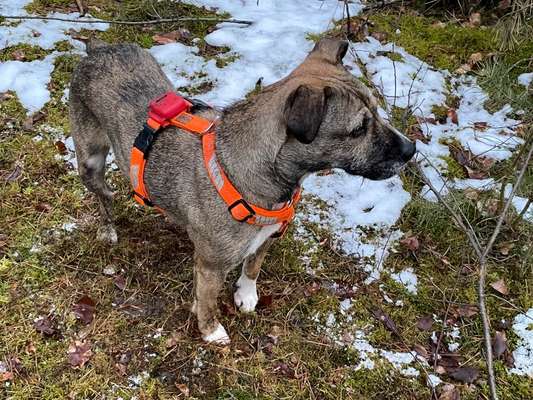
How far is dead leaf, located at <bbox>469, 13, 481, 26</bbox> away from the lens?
7.23m

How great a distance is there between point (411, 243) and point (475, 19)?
4200 mm

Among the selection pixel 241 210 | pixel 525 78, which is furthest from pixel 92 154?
pixel 525 78

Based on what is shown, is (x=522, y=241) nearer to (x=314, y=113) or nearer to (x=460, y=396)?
(x=460, y=396)

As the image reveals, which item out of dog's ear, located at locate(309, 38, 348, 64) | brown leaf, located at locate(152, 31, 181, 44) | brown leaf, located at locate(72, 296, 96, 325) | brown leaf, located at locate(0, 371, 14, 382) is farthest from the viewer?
brown leaf, located at locate(152, 31, 181, 44)

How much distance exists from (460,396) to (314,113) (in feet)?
8.43

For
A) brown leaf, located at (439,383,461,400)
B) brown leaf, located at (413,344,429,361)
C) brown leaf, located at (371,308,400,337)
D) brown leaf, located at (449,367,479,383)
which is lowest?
brown leaf, located at (439,383,461,400)

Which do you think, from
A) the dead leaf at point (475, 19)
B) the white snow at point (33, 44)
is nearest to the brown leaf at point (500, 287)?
the dead leaf at point (475, 19)

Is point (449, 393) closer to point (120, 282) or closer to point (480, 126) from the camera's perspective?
point (120, 282)

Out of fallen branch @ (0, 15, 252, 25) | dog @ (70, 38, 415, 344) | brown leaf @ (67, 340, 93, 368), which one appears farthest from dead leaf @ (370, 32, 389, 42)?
brown leaf @ (67, 340, 93, 368)

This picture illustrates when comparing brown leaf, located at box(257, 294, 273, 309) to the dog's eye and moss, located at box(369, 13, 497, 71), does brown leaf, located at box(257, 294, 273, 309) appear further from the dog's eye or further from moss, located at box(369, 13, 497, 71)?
moss, located at box(369, 13, 497, 71)

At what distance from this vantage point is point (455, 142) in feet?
18.5

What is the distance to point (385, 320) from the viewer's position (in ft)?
14.0

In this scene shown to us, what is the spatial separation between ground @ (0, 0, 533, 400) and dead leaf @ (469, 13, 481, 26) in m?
1.27

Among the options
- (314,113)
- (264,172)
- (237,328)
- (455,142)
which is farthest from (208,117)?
(455,142)
